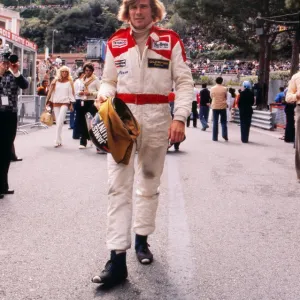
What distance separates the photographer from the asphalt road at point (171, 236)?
3619 millimetres

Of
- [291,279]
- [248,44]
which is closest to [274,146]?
[291,279]

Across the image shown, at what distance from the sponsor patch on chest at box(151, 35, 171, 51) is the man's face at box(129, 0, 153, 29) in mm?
148

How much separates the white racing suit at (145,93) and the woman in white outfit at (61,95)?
8717mm

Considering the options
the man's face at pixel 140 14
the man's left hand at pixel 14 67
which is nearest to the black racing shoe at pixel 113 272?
the man's face at pixel 140 14

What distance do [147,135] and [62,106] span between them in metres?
9.06

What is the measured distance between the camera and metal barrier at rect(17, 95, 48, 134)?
17.9 metres

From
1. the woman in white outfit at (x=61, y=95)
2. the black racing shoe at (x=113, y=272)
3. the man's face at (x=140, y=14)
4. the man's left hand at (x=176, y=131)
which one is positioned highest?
the man's face at (x=140, y=14)

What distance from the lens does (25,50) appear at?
78.7 feet

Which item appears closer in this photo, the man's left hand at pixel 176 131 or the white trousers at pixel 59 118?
the man's left hand at pixel 176 131

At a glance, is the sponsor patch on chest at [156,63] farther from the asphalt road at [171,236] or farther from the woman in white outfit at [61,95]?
the woman in white outfit at [61,95]

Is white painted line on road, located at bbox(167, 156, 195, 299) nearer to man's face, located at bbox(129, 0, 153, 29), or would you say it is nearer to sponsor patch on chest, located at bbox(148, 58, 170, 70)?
sponsor patch on chest, located at bbox(148, 58, 170, 70)

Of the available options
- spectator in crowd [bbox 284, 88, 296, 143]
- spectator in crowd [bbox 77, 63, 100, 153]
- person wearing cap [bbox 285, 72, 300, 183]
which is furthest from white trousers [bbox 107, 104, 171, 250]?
spectator in crowd [bbox 284, 88, 296, 143]

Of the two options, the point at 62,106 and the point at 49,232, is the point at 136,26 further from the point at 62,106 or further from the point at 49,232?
the point at 62,106

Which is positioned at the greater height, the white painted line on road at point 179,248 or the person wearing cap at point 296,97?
the person wearing cap at point 296,97
